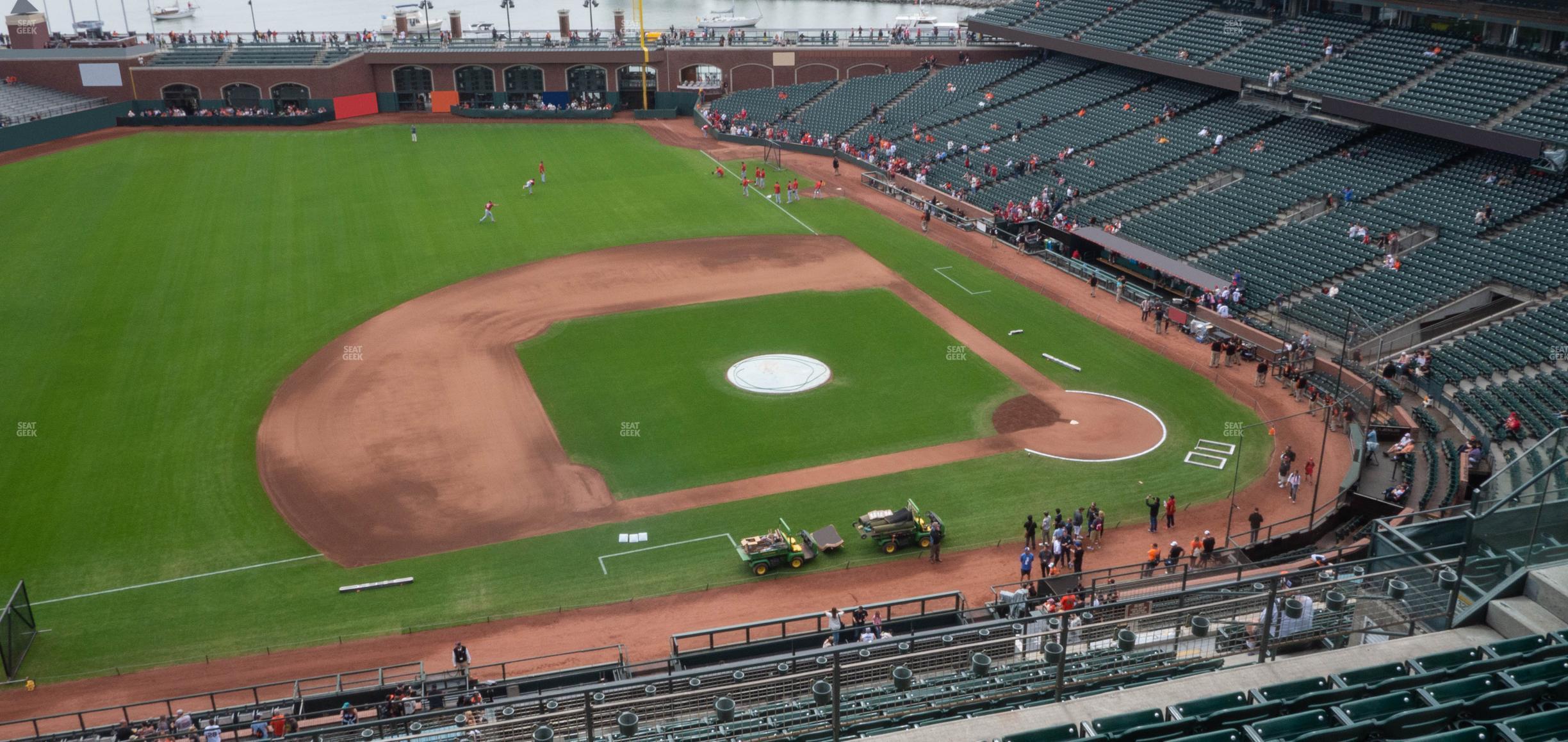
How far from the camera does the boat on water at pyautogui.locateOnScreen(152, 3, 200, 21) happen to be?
14688 cm

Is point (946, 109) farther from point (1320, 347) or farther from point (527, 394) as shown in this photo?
point (527, 394)

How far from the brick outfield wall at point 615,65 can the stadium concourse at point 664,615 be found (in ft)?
180

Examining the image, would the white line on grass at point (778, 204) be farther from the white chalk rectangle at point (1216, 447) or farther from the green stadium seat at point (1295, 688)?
the green stadium seat at point (1295, 688)

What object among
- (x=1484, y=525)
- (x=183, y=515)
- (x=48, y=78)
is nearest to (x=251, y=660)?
(x=183, y=515)

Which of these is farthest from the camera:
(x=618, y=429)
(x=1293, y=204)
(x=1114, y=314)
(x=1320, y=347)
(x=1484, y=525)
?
(x=1293, y=204)

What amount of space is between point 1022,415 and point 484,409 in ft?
62.7

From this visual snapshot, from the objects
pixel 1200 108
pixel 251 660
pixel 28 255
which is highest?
pixel 1200 108

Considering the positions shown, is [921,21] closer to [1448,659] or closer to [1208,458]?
[1208,458]

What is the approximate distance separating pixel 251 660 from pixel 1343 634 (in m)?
24.1

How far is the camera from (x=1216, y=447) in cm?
3825

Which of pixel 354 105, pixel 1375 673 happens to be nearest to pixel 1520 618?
pixel 1375 673

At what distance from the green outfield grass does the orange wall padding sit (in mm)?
47536

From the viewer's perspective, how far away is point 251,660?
2783cm

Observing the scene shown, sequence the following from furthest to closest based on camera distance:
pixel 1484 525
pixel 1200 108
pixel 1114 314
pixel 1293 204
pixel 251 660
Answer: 1. pixel 1200 108
2. pixel 1293 204
3. pixel 1114 314
4. pixel 251 660
5. pixel 1484 525
